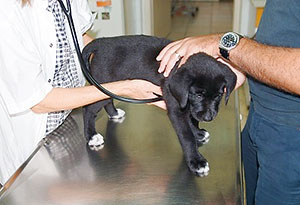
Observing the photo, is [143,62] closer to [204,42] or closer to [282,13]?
[204,42]

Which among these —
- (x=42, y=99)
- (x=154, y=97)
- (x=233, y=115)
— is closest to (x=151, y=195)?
(x=154, y=97)

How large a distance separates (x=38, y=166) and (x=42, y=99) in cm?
21

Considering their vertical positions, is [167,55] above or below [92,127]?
above

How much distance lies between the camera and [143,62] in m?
1.10

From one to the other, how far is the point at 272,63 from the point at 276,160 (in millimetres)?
297

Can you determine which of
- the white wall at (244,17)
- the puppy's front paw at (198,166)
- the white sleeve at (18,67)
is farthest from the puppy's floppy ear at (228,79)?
the white wall at (244,17)

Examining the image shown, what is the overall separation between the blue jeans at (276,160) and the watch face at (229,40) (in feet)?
0.76

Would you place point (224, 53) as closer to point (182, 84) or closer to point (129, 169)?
point (182, 84)

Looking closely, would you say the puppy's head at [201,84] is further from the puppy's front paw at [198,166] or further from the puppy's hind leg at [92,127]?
the puppy's hind leg at [92,127]

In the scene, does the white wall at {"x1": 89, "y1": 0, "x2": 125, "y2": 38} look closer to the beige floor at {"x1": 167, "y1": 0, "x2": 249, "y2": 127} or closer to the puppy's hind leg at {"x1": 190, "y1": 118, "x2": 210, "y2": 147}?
the puppy's hind leg at {"x1": 190, "y1": 118, "x2": 210, "y2": 147}

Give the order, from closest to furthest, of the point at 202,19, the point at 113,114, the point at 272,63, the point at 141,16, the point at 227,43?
the point at 272,63, the point at 227,43, the point at 113,114, the point at 141,16, the point at 202,19

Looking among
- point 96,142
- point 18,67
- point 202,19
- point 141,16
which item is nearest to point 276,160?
point 96,142

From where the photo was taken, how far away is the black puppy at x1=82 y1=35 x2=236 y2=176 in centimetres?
97

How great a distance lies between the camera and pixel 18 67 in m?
1.02
